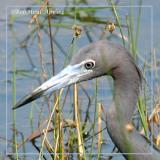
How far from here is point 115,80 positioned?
15.7ft

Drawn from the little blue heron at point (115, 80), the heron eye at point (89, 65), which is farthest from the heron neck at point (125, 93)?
the heron eye at point (89, 65)

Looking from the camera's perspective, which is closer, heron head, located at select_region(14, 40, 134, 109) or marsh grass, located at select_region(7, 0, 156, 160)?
heron head, located at select_region(14, 40, 134, 109)

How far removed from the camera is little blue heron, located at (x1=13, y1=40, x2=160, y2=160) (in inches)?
183

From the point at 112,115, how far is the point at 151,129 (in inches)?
30.2

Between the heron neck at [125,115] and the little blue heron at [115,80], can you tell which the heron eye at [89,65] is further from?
the heron neck at [125,115]

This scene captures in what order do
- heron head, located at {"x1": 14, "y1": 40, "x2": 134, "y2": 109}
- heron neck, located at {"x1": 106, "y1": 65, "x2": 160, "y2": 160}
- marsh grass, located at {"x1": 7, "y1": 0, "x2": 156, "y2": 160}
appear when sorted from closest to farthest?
heron head, located at {"x1": 14, "y1": 40, "x2": 134, "y2": 109} → heron neck, located at {"x1": 106, "y1": 65, "x2": 160, "y2": 160} → marsh grass, located at {"x1": 7, "y1": 0, "x2": 156, "y2": 160}

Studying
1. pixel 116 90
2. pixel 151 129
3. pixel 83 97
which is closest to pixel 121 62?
pixel 116 90

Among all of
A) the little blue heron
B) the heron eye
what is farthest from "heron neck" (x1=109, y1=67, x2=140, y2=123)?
the heron eye

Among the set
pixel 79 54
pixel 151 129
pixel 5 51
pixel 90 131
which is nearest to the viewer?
pixel 79 54

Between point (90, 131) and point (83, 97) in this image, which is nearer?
point (90, 131)

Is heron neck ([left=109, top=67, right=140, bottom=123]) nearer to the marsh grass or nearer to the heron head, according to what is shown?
the heron head

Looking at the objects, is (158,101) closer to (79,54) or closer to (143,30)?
(79,54)

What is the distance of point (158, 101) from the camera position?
559 cm

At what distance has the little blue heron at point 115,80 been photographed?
183 inches
